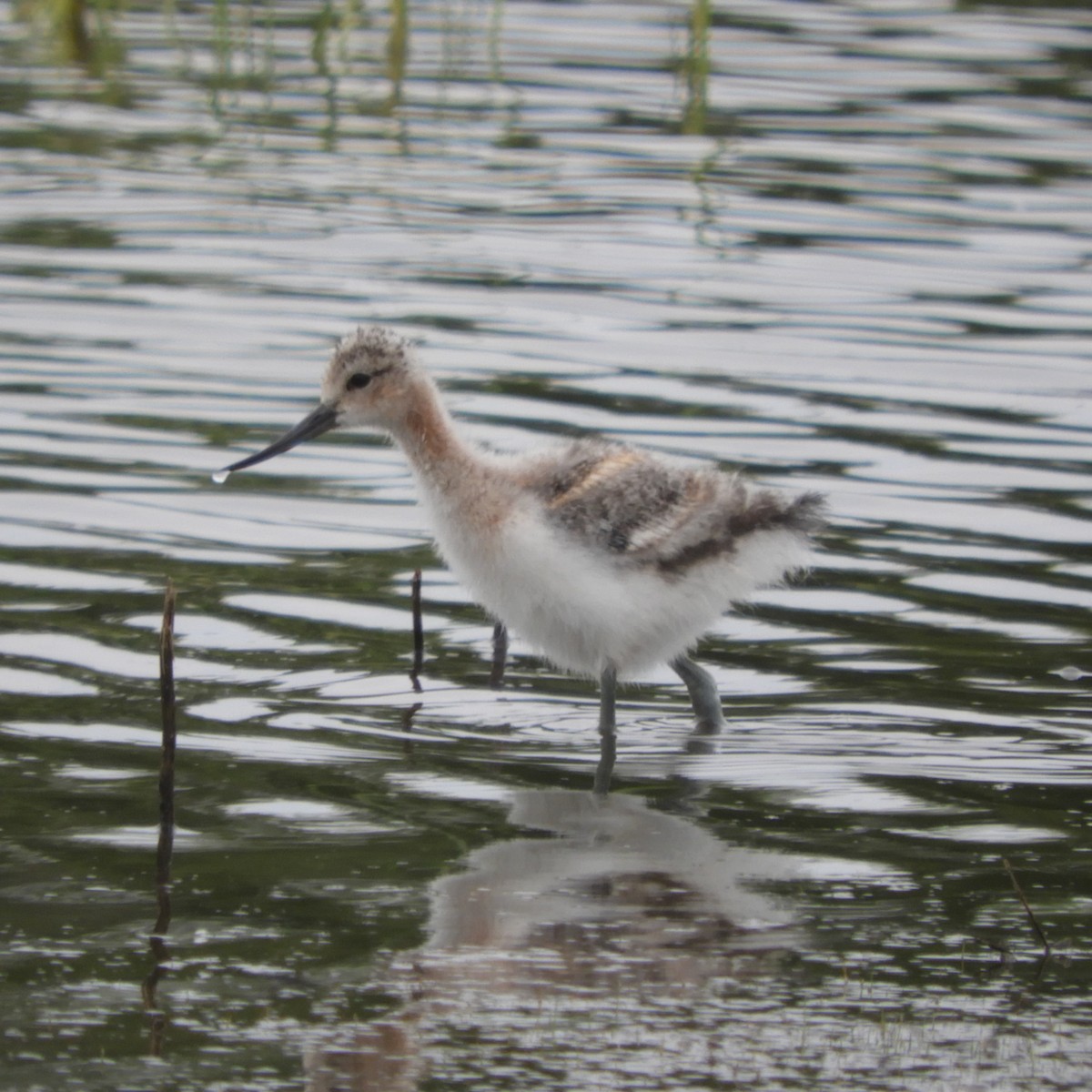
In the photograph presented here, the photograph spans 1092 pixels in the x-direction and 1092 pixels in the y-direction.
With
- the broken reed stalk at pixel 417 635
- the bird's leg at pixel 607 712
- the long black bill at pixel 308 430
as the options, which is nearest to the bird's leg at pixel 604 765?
the bird's leg at pixel 607 712

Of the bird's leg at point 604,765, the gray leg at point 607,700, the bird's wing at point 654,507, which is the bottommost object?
the bird's leg at point 604,765

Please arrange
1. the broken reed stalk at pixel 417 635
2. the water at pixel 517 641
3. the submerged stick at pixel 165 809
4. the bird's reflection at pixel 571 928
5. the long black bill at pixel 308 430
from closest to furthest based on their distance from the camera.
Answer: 1. the bird's reflection at pixel 571 928
2. the water at pixel 517 641
3. the submerged stick at pixel 165 809
4. the broken reed stalk at pixel 417 635
5. the long black bill at pixel 308 430

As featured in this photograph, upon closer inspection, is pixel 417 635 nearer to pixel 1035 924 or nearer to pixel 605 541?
pixel 605 541

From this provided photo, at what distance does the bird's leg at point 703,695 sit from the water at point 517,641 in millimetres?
84

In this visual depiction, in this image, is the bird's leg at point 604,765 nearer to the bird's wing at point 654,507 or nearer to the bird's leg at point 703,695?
the bird's leg at point 703,695

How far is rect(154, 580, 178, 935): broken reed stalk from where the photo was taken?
518cm

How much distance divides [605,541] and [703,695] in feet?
1.78

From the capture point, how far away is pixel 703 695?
677cm

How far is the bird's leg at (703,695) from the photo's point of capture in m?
6.71

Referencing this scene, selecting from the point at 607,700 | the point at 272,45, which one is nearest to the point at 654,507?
the point at 607,700

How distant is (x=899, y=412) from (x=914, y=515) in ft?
4.57

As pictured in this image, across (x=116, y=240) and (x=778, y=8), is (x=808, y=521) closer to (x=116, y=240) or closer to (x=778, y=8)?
(x=116, y=240)

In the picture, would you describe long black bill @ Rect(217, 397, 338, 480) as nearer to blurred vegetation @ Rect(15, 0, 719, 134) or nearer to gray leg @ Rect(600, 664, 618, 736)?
gray leg @ Rect(600, 664, 618, 736)

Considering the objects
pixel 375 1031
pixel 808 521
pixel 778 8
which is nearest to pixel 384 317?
pixel 808 521
